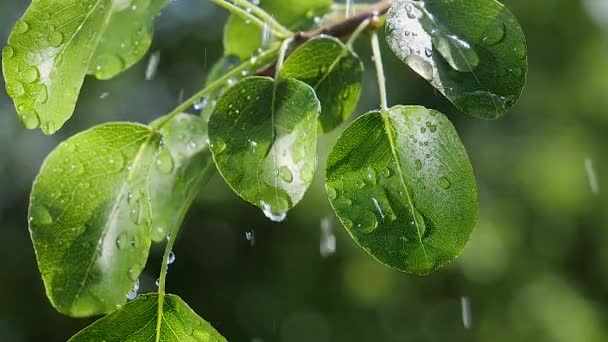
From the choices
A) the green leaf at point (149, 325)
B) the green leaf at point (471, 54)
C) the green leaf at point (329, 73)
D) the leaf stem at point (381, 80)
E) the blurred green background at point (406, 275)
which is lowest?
the blurred green background at point (406, 275)

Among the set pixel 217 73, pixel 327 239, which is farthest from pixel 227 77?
pixel 327 239

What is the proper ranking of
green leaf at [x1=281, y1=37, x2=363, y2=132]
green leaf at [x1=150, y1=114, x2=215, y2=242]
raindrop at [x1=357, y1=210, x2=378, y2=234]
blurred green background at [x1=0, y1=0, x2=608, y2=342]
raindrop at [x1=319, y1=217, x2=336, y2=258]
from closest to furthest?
raindrop at [x1=357, y1=210, x2=378, y2=234] → green leaf at [x1=281, y1=37, x2=363, y2=132] → green leaf at [x1=150, y1=114, x2=215, y2=242] → raindrop at [x1=319, y1=217, x2=336, y2=258] → blurred green background at [x1=0, y1=0, x2=608, y2=342]

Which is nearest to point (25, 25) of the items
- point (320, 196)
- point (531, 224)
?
point (320, 196)

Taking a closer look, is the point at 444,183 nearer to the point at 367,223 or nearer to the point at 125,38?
the point at 367,223

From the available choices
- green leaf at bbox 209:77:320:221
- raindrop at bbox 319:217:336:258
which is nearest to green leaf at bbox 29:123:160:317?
green leaf at bbox 209:77:320:221

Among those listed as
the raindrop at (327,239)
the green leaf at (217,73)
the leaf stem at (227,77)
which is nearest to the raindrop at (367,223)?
the leaf stem at (227,77)

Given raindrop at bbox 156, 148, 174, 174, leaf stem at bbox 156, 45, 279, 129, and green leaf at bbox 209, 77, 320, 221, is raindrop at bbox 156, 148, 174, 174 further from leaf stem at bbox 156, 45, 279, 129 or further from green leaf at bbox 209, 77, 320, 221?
green leaf at bbox 209, 77, 320, 221

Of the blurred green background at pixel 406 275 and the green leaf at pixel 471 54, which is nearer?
the green leaf at pixel 471 54

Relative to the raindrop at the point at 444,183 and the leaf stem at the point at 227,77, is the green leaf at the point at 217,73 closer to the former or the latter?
the leaf stem at the point at 227,77
